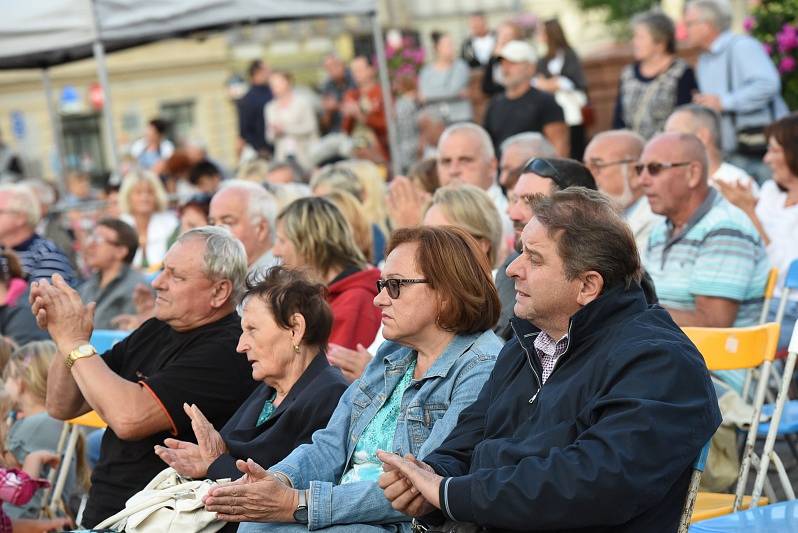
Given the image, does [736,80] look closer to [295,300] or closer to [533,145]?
[533,145]

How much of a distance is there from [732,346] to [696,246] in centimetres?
131

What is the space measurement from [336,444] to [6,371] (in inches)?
108

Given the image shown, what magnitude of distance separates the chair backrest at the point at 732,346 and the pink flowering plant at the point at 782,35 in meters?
6.74

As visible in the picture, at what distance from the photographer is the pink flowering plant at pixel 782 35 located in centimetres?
1087

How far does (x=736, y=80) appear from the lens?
9.62 m

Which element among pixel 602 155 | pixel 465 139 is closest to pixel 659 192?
pixel 602 155

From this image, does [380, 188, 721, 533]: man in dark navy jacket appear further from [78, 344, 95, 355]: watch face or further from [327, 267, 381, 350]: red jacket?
[327, 267, 381, 350]: red jacket

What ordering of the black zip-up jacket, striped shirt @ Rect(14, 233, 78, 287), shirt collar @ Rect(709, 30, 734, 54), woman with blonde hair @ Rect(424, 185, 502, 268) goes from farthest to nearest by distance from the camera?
shirt collar @ Rect(709, 30, 734, 54), striped shirt @ Rect(14, 233, 78, 287), woman with blonde hair @ Rect(424, 185, 502, 268), the black zip-up jacket

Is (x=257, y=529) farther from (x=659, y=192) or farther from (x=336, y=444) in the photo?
(x=659, y=192)

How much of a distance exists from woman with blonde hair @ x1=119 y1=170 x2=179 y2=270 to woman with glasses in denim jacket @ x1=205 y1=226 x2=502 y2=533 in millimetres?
6440

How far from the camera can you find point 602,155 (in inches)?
291

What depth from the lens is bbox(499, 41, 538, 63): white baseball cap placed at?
1005 centimetres

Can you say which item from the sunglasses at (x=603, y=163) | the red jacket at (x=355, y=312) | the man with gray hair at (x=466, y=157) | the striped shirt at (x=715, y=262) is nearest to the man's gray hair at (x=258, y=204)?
the red jacket at (x=355, y=312)

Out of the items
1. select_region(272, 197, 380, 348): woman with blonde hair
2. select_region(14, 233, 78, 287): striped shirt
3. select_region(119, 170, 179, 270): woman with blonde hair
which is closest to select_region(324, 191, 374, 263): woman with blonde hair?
select_region(272, 197, 380, 348): woman with blonde hair
